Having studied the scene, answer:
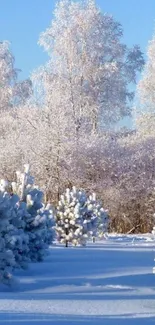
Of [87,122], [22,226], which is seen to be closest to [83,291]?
[22,226]

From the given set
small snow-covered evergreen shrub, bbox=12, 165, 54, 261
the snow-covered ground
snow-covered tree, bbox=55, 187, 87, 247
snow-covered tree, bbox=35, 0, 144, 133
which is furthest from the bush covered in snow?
snow-covered tree, bbox=35, 0, 144, 133

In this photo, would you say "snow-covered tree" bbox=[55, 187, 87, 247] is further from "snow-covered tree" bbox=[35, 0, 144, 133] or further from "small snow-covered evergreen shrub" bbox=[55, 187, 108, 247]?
"snow-covered tree" bbox=[35, 0, 144, 133]

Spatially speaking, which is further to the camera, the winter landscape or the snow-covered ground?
the winter landscape

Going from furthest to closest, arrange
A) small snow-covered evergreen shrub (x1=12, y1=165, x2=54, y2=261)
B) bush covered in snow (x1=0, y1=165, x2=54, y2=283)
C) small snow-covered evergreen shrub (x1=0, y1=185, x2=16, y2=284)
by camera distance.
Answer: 1. small snow-covered evergreen shrub (x1=12, y1=165, x2=54, y2=261)
2. bush covered in snow (x1=0, y1=165, x2=54, y2=283)
3. small snow-covered evergreen shrub (x1=0, y1=185, x2=16, y2=284)

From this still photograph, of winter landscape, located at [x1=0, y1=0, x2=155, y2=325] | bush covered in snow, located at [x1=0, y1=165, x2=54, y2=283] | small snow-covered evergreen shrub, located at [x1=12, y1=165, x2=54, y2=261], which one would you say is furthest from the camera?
Result: winter landscape, located at [x1=0, y1=0, x2=155, y2=325]

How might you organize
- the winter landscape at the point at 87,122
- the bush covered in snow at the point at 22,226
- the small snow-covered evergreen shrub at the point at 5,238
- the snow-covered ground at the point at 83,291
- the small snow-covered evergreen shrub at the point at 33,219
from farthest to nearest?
the winter landscape at the point at 87,122 < the small snow-covered evergreen shrub at the point at 33,219 < the bush covered in snow at the point at 22,226 < the small snow-covered evergreen shrub at the point at 5,238 < the snow-covered ground at the point at 83,291

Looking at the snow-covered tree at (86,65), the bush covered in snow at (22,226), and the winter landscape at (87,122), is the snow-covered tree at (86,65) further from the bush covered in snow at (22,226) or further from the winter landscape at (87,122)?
the bush covered in snow at (22,226)

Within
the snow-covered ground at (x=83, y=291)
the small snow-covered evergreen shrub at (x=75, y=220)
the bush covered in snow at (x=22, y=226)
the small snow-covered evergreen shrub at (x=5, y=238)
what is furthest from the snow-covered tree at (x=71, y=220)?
the small snow-covered evergreen shrub at (x=5, y=238)

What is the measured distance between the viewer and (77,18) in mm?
31234

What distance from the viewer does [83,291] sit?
8609 millimetres

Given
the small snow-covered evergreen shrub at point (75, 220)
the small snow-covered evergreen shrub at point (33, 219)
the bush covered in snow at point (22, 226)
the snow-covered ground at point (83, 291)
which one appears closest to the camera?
the snow-covered ground at point (83, 291)

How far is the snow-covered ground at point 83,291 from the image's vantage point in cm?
641

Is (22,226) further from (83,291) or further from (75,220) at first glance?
(75,220)

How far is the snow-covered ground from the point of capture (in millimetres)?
6410
